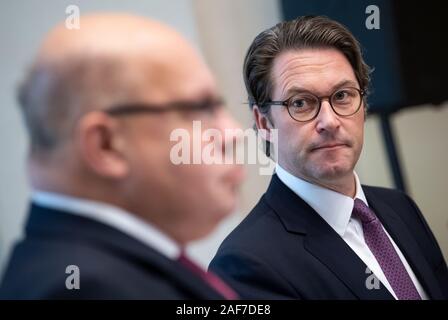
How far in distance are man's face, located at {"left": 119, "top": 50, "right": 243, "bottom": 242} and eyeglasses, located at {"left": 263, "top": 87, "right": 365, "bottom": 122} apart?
34cm

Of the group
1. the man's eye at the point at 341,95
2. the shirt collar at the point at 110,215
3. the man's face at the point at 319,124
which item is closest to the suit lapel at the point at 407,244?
the man's face at the point at 319,124

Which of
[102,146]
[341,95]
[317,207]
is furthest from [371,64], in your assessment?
[102,146]

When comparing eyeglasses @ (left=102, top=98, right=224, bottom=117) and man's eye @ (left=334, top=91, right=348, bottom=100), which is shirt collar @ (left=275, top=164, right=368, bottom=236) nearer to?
man's eye @ (left=334, top=91, right=348, bottom=100)

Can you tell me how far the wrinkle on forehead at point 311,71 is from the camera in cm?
84

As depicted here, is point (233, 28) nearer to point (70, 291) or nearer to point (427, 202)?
point (427, 202)

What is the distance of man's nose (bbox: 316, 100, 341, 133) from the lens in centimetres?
83

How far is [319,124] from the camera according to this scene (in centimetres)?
84

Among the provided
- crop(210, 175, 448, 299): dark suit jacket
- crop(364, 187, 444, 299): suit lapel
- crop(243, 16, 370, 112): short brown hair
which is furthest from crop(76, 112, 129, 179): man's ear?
crop(364, 187, 444, 299): suit lapel

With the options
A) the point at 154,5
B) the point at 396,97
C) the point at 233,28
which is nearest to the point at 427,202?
the point at 396,97

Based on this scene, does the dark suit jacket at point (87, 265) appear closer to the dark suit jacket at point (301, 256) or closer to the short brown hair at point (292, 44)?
the dark suit jacket at point (301, 256)

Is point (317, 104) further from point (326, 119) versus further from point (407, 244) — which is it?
point (407, 244)

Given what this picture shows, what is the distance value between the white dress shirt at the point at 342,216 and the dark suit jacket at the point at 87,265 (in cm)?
38

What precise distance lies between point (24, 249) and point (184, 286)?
17 centimetres
